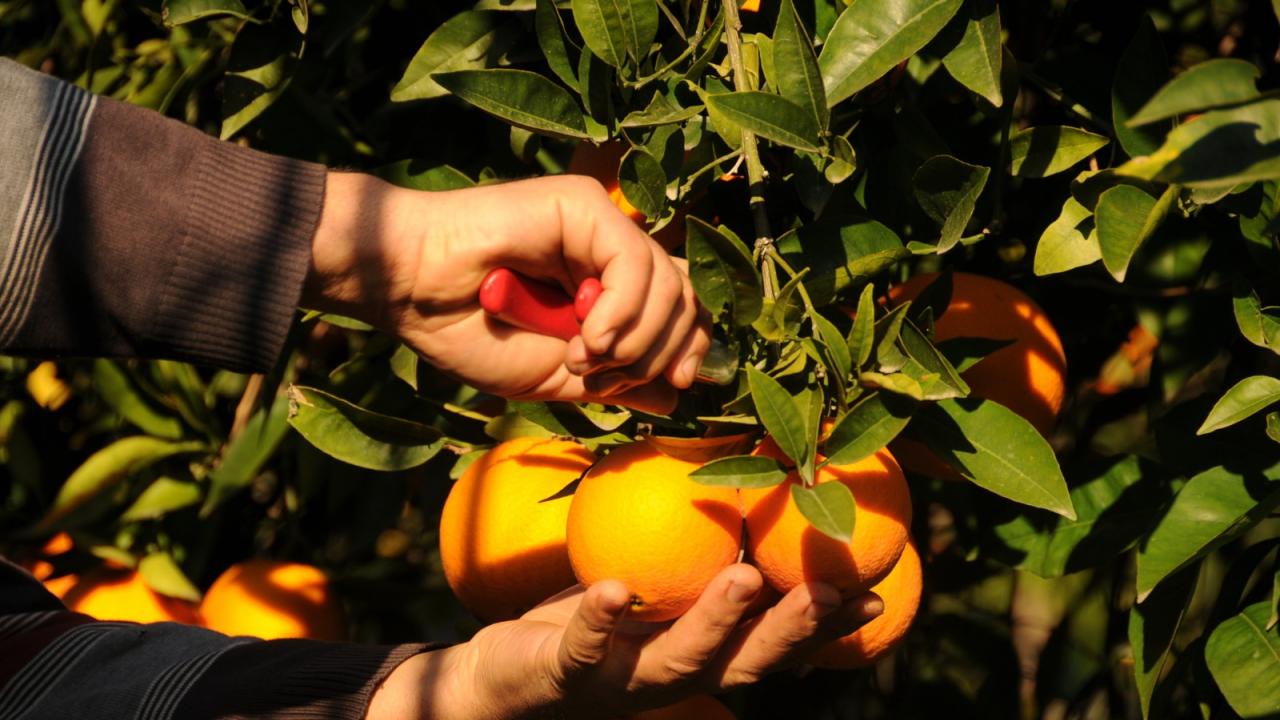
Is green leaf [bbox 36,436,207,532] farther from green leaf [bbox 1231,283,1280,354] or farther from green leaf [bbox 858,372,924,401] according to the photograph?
green leaf [bbox 1231,283,1280,354]

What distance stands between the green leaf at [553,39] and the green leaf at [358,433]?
1.05ft

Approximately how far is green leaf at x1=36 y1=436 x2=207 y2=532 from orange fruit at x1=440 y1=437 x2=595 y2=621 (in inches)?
20.7

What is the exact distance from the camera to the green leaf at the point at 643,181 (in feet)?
2.79

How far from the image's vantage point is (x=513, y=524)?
974 mm

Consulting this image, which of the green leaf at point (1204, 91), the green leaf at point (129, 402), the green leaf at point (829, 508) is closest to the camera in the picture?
the green leaf at point (1204, 91)

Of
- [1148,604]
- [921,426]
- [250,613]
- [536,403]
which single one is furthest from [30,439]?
[1148,604]

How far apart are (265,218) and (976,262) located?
2.18ft

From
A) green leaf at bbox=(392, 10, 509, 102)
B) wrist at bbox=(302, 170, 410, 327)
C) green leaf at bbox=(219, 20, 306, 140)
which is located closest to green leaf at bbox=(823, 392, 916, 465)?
wrist at bbox=(302, 170, 410, 327)

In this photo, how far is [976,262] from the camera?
118cm

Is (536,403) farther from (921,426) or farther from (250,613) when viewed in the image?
(250,613)

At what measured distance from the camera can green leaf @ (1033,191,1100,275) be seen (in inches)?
34.3

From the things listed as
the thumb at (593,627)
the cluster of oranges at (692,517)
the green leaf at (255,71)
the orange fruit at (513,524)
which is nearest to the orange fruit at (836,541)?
the cluster of oranges at (692,517)

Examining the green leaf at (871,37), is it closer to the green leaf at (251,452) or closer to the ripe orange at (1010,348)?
the ripe orange at (1010,348)

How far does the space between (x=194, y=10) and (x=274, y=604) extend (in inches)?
23.3
